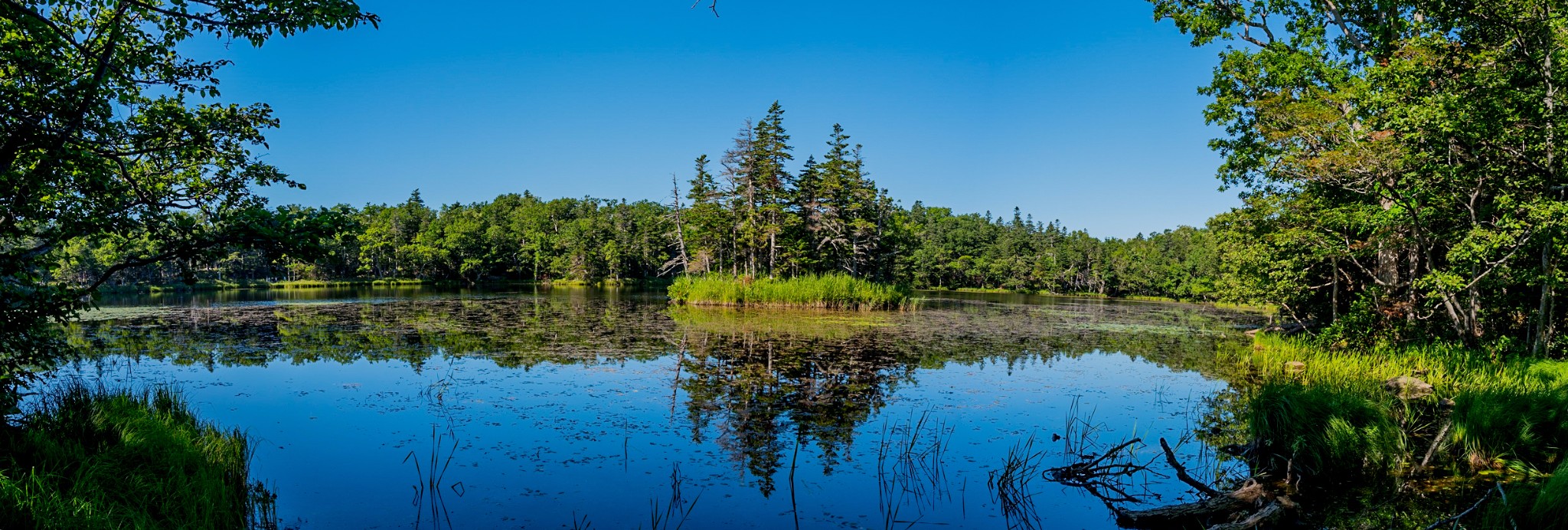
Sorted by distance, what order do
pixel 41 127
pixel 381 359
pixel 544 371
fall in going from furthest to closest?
pixel 381 359, pixel 544 371, pixel 41 127

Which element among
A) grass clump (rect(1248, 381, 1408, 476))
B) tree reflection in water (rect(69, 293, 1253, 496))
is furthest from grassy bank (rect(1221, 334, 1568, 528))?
tree reflection in water (rect(69, 293, 1253, 496))

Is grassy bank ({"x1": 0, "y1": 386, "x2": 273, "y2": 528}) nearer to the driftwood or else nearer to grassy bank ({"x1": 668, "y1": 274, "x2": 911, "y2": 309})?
the driftwood

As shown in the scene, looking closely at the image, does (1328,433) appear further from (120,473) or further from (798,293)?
(798,293)

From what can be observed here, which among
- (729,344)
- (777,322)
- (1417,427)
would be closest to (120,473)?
(1417,427)

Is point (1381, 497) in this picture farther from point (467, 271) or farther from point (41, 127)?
point (467, 271)

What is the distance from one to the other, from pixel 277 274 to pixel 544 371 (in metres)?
77.0

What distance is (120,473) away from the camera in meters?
5.35

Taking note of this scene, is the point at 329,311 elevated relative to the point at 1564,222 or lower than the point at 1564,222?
lower

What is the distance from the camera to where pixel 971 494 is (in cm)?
693

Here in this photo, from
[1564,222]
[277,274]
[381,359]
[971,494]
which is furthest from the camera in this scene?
[277,274]

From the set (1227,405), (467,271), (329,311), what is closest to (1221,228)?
(1227,405)

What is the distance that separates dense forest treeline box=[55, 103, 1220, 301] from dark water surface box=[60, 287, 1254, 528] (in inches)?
801

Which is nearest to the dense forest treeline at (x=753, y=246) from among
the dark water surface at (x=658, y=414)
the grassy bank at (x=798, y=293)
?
the grassy bank at (x=798, y=293)

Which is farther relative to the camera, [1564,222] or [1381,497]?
[1564,222]
